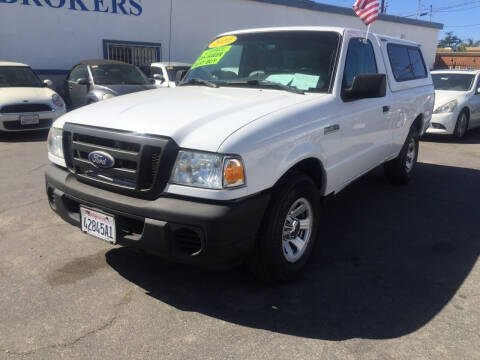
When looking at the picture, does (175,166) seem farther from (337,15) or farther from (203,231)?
(337,15)

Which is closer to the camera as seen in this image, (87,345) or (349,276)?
(87,345)

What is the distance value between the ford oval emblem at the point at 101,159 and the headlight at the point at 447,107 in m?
8.41

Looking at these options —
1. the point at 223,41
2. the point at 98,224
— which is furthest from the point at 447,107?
the point at 98,224

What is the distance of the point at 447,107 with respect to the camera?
920cm

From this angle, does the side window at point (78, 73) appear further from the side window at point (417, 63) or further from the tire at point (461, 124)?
the tire at point (461, 124)

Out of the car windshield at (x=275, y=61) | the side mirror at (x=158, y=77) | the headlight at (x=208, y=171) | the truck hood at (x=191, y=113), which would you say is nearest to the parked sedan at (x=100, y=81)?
the side mirror at (x=158, y=77)

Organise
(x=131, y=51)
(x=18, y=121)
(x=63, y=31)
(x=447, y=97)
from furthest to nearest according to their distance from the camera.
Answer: (x=131, y=51)
(x=63, y=31)
(x=447, y=97)
(x=18, y=121)

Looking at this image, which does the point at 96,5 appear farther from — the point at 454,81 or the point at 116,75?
the point at 454,81

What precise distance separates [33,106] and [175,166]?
7238 mm

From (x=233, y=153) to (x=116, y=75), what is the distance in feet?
28.9

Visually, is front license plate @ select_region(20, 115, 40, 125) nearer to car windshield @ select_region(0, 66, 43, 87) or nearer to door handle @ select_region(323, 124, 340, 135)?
car windshield @ select_region(0, 66, 43, 87)

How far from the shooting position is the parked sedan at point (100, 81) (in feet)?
31.6

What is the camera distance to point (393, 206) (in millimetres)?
5016

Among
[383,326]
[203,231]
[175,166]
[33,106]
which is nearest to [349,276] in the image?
[383,326]
